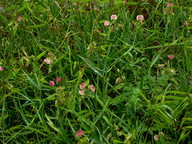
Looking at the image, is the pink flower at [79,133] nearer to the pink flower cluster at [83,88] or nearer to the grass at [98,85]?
the grass at [98,85]

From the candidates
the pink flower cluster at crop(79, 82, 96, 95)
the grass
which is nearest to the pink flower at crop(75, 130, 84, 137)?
the grass

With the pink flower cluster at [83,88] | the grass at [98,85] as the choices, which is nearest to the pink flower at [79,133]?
the grass at [98,85]

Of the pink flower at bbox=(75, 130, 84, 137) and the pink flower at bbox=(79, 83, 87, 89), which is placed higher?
the pink flower at bbox=(79, 83, 87, 89)

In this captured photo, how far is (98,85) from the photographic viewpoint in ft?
6.24

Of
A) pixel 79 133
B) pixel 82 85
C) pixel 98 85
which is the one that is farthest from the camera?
pixel 98 85

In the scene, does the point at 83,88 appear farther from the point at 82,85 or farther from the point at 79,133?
the point at 79,133

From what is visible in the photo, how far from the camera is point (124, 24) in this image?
2170mm

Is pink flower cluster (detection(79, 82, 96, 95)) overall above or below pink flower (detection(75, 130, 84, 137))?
above

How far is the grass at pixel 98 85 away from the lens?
1.63 meters

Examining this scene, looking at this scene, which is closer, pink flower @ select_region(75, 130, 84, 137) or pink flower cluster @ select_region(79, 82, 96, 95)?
pink flower @ select_region(75, 130, 84, 137)

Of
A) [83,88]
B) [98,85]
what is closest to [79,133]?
[83,88]

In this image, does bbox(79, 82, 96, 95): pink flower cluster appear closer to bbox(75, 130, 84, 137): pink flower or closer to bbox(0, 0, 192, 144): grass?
bbox(0, 0, 192, 144): grass

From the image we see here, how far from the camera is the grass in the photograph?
64.1 inches

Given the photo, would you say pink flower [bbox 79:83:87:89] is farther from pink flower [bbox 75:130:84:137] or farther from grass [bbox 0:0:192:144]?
pink flower [bbox 75:130:84:137]
